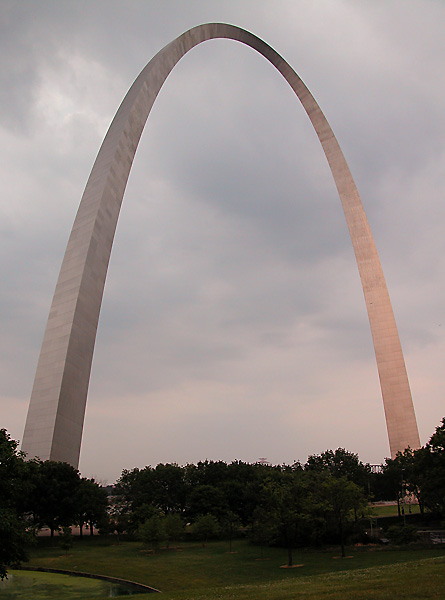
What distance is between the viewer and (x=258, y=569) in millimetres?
23062

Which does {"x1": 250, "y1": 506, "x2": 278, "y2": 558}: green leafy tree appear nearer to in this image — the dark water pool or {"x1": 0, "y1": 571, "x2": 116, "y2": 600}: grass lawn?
the dark water pool

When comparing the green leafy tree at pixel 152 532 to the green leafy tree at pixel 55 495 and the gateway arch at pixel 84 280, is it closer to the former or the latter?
the green leafy tree at pixel 55 495

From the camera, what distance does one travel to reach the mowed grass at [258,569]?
1061 centimetres

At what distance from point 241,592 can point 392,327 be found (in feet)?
111

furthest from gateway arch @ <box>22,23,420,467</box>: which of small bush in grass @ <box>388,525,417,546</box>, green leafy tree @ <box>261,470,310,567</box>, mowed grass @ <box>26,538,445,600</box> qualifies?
small bush in grass @ <box>388,525,417,546</box>

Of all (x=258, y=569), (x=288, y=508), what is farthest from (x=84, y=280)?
(x=258, y=569)

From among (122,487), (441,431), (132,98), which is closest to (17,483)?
(441,431)

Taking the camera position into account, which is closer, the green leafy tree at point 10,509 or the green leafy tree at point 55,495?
the green leafy tree at point 10,509

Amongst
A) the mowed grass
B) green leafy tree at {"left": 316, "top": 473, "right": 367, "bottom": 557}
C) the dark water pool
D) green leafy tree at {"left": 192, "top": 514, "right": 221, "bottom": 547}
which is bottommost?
the dark water pool

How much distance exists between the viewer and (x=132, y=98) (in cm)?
3077

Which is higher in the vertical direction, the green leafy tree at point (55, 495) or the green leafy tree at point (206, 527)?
the green leafy tree at point (55, 495)

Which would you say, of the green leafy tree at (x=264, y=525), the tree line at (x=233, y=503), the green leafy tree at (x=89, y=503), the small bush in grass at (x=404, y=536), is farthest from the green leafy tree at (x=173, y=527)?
the small bush in grass at (x=404, y=536)

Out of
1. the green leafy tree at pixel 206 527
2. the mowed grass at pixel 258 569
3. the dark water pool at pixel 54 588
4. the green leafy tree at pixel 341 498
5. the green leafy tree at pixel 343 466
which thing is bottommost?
the dark water pool at pixel 54 588

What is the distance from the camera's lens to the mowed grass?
10.6 m
